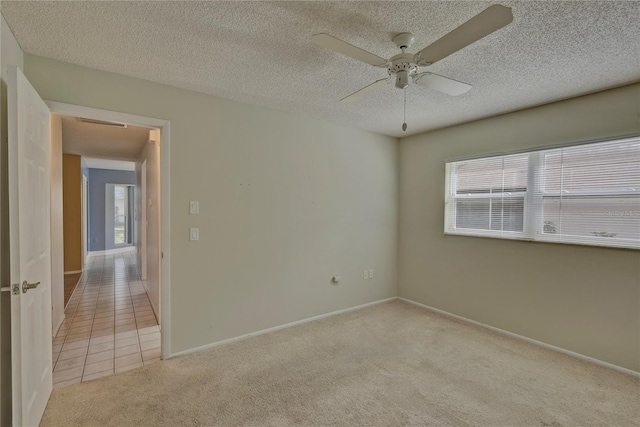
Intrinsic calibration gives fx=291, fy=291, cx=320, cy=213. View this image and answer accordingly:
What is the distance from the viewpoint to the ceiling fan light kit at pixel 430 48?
1265mm

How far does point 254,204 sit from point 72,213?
5100 mm

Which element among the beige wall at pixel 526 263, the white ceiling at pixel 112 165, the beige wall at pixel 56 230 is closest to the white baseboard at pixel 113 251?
the white ceiling at pixel 112 165

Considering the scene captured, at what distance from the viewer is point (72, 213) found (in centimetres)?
584

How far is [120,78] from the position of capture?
7.79 ft

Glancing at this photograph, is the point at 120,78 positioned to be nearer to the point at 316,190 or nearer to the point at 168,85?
the point at 168,85

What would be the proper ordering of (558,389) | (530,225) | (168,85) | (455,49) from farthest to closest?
(530,225)
(168,85)
(558,389)
(455,49)

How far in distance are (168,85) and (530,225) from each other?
3776 mm

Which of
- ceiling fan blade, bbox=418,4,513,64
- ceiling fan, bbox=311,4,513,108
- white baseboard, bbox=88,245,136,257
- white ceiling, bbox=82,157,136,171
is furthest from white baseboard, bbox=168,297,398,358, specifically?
white baseboard, bbox=88,245,136,257

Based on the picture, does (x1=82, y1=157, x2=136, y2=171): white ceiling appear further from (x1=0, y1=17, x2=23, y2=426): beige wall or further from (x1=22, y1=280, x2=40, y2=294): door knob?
(x1=22, y1=280, x2=40, y2=294): door knob

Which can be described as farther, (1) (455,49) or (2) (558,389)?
(2) (558,389)

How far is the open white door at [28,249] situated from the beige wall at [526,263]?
391 centimetres

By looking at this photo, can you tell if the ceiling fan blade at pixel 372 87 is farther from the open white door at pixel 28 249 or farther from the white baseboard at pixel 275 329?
the white baseboard at pixel 275 329

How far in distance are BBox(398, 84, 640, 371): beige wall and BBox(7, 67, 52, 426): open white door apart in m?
3.91

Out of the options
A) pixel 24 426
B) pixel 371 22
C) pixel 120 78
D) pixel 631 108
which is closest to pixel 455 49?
pixel 371 22
